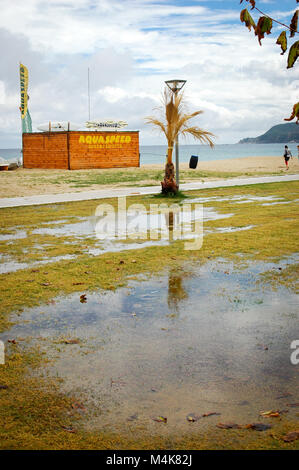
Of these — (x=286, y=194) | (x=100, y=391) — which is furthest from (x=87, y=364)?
(x=286, y=194)

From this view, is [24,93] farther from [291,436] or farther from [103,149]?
[291,436]

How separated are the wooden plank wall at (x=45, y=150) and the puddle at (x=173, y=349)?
30.0 metres

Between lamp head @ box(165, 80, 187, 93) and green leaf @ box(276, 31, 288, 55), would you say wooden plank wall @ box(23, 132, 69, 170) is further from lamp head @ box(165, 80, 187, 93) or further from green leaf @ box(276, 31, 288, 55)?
green leaf @ box(276, 31, 288, 55)

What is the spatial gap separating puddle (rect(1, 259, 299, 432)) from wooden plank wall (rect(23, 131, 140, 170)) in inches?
1169

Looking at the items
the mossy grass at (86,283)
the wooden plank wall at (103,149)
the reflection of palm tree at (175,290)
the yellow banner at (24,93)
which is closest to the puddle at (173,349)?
the reflection of palm tree at (175,290)

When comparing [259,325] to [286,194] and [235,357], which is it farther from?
[286,194]

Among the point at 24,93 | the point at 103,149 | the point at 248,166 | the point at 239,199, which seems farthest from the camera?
the point at 248,166

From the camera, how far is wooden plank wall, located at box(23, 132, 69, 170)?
115 ft

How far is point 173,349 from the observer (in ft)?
14.3

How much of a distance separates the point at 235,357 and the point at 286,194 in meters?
13.4

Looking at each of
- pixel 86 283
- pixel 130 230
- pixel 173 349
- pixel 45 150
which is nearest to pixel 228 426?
pixel 173 349

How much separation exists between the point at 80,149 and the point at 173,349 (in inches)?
1259

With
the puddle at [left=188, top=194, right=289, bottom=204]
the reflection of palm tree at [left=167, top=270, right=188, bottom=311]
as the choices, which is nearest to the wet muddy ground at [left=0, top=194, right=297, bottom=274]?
the puddle at [left=188, top=194, right=289, bottom=204]
